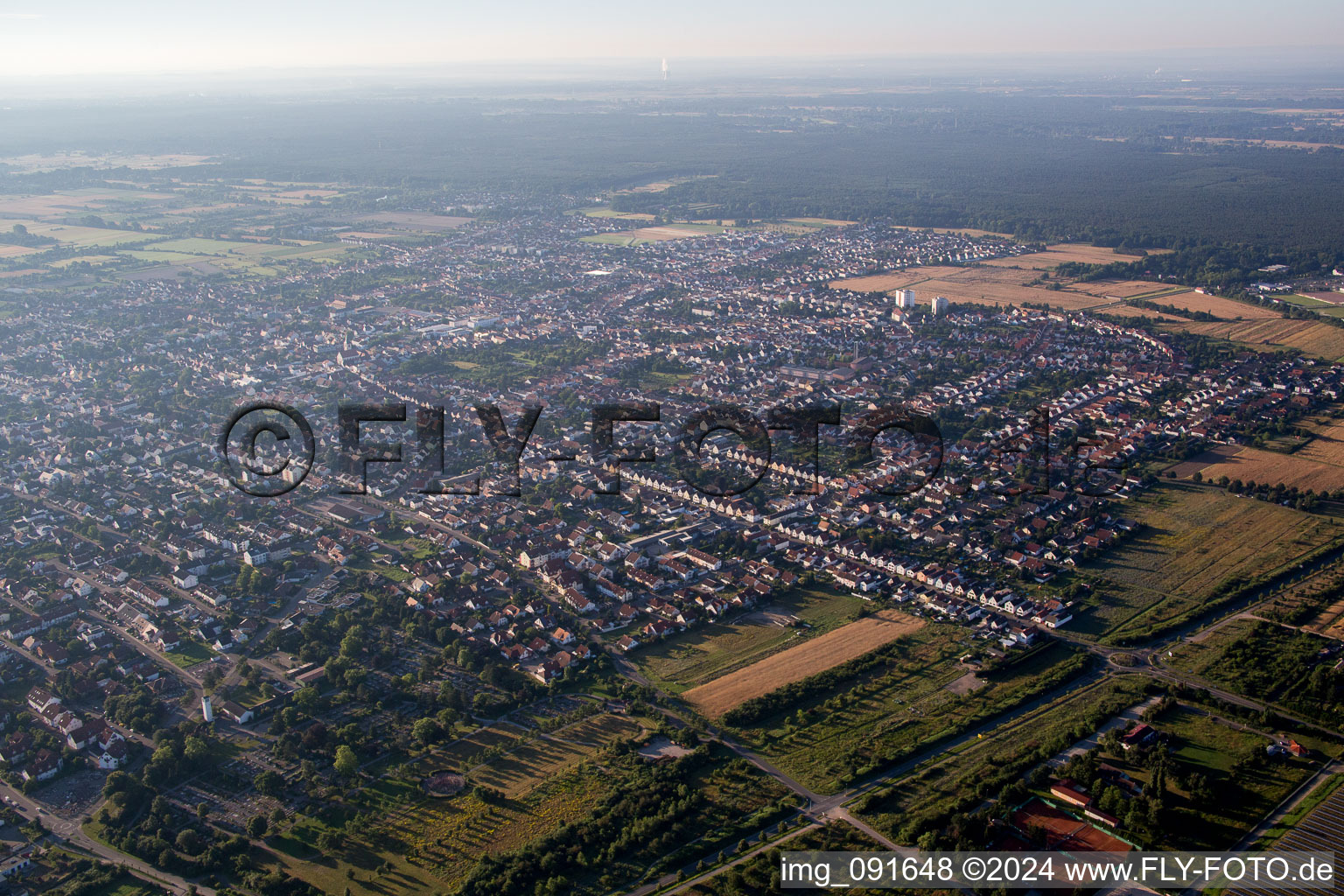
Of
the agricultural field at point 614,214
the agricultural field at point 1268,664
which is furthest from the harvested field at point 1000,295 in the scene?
the agricultural field at point 1268,664

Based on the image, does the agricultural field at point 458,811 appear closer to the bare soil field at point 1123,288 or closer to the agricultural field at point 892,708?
the agricultural field at point 892,708

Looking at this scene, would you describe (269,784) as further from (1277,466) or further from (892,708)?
(1277,466)

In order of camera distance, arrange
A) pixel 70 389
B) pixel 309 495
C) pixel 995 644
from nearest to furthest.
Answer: pixel 995 644, pixel 309 495, pixel 70 389

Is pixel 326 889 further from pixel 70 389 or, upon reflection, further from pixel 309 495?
pixel 70 389

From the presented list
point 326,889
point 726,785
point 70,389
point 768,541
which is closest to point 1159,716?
point 726,785

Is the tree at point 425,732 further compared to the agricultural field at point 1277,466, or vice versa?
the agricultural field at point 1277,466
